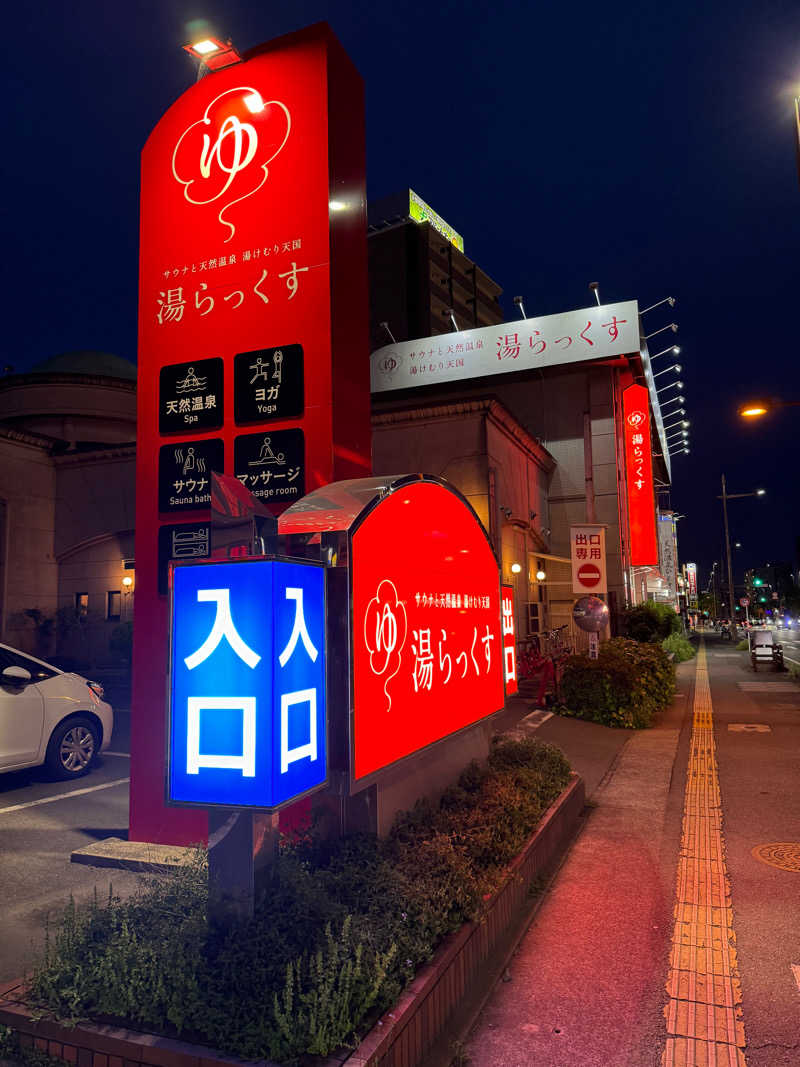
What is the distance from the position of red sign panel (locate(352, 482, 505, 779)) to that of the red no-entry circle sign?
31.2ft

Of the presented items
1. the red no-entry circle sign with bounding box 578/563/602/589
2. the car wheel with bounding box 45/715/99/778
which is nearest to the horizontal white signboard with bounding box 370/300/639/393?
the red no-entry circle sign with bounding box 578/563/602/589

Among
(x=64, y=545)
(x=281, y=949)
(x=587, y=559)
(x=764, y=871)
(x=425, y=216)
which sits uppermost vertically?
(x=425, y=216)

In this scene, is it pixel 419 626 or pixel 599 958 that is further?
pixel 419 626

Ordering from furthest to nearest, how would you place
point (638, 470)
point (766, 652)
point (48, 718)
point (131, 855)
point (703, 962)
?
1. point (638, 470)
2. point (766, 652)
3. point (48, 718)
4. point (131, 855)
5. point (703, 962)

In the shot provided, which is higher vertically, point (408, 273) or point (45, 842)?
point (408, 273)

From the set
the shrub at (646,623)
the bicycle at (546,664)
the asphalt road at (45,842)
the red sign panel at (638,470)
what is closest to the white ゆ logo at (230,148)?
the asphalt road at (45,842)

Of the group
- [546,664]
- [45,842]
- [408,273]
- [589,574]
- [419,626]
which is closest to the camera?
[419,626]

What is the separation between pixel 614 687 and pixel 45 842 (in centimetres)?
1066

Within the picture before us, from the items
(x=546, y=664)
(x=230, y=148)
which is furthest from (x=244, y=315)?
(x=546, y=664)

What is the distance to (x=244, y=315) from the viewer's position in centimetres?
615

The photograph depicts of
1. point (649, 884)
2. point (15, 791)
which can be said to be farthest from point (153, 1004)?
point (15, 791)

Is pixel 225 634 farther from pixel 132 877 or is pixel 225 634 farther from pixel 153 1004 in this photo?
pixel 132 877

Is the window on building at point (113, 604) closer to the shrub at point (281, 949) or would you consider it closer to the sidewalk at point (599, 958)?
the sidewalk at point (599, 958)

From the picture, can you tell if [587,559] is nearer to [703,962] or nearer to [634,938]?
[634,938]
